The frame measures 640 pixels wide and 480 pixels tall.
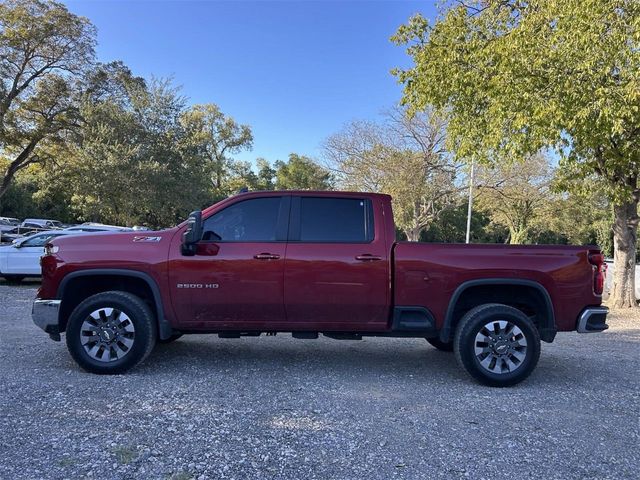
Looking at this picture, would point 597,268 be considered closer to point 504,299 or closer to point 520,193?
point 504,299

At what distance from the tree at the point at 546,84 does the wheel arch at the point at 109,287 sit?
24.4 feet

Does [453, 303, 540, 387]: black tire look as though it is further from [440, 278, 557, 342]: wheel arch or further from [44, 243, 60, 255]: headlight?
[44, 243, 60, 255]: headlight

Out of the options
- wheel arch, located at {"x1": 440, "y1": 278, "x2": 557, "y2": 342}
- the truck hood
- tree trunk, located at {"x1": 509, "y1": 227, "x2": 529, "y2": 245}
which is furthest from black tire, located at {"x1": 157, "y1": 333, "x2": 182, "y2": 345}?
tree trunk, located at {"x1": 509, "y1": 227, "x2": 529, "y2": 245}

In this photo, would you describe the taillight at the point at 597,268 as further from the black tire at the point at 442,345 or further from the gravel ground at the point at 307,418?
the black tire at the point at 442,345

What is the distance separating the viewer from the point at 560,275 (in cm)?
510

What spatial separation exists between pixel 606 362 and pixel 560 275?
220 centimetres

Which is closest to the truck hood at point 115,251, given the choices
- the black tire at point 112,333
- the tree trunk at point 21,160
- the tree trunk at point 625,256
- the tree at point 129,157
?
the black tire at point 112,333

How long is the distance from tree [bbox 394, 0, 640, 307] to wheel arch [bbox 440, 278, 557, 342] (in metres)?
4.71

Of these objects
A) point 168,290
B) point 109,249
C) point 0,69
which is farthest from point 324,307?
point 0,69

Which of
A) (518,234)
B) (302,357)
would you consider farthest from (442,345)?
(518,234)

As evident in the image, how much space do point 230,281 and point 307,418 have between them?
5.38 ft

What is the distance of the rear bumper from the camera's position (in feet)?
16.7

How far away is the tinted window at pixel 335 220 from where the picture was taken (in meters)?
5.24

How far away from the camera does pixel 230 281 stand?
5.08 metres
